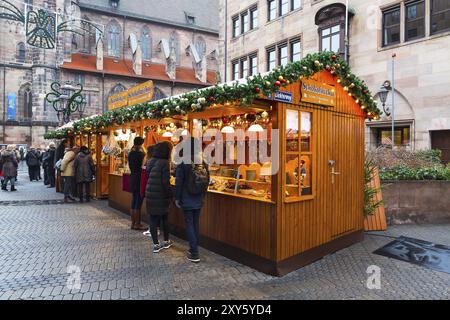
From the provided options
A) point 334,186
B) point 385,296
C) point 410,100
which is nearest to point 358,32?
point 410,100

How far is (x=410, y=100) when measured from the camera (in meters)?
14.9

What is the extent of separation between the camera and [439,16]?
14164 millimetres

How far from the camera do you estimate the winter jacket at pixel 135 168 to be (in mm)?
7891

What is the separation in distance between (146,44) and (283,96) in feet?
144

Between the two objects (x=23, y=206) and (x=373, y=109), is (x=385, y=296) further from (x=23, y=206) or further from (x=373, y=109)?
(x=23, y=206)

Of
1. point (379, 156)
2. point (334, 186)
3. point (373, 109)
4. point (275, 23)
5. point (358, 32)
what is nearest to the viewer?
point (334, 186)

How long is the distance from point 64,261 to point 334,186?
4.84 m

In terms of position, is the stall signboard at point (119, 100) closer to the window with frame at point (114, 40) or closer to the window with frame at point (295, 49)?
the window with frame at point (295, 49)

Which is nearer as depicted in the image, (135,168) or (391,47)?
(135,168)

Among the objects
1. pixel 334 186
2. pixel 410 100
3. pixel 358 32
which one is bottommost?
pixel 334 186

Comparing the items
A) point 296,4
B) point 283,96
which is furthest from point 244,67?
point 283,96

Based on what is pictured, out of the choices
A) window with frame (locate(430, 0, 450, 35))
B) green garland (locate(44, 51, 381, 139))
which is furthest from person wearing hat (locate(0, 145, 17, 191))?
window with frame (locate(430, 0, 450, 35))

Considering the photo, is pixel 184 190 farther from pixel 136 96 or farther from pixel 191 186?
pixel 136 96

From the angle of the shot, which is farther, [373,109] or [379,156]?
[379,156]
